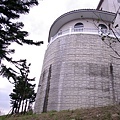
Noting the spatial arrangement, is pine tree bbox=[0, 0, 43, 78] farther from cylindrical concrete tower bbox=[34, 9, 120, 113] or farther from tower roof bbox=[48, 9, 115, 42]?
tower roof bbox=[48, 9, 115, 42]

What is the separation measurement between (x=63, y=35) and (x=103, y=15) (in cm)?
418

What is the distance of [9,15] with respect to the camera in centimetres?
434

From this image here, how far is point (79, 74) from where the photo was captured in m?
11.5

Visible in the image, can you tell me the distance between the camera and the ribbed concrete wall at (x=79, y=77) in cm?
1074

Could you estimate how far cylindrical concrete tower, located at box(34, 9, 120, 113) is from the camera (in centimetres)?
1075

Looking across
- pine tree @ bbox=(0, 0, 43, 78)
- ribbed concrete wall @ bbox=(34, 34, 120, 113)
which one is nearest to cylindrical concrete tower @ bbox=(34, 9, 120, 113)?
ribbed concrete wall @ bbox=(34, 34, 120, 113)

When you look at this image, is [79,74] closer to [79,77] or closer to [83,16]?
[79,77]

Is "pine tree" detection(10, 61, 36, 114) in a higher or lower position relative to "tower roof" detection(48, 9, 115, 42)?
lower

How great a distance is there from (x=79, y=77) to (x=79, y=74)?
0.23m

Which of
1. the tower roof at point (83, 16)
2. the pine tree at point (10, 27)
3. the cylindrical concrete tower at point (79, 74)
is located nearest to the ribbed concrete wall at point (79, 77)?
the cylindrical concrete tower at point (79, 74)

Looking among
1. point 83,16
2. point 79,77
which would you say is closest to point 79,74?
point 79,77

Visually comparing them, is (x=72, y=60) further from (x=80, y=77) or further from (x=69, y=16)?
(x=69, y=16)

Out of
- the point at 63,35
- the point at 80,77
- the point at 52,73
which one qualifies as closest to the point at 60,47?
the point at 63,35

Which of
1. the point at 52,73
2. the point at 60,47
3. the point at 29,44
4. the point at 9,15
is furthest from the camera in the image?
the point at 60,47
